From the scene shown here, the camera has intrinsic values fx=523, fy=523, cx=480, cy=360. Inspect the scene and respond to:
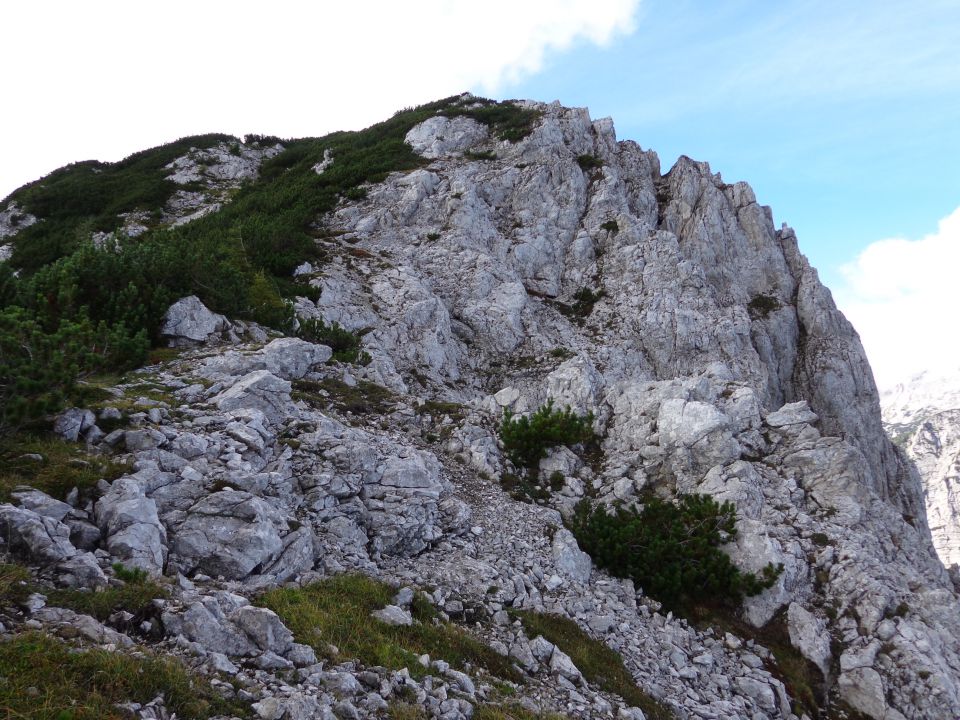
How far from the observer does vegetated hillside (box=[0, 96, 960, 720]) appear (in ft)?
22.9

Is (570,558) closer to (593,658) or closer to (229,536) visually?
(593,658)

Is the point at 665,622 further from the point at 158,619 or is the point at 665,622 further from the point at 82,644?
the point at 82,644

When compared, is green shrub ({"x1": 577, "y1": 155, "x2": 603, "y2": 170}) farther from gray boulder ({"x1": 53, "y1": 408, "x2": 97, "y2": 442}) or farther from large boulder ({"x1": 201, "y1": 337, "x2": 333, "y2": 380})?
gray boulder ({"x1": 53, "y1": 408, "x2": 97, "y2": 442})

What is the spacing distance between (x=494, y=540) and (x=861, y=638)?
921cm

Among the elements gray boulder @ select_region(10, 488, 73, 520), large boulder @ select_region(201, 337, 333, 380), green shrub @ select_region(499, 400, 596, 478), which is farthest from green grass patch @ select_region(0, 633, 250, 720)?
green shrub @ select_region(499, 400, 596, 478)

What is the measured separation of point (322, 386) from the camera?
57.5ft

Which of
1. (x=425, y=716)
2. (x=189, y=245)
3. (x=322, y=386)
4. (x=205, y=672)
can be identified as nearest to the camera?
(x=205, y=672)

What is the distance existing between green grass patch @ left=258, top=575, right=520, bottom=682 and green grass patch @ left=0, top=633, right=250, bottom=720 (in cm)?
176

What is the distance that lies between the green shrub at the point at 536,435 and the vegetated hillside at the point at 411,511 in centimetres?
12

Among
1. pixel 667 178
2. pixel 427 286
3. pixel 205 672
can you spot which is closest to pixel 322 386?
pixel 205 672

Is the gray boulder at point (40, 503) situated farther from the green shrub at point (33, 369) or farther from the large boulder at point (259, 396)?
the large boulder at point (259, 396)

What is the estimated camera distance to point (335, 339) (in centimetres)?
2247

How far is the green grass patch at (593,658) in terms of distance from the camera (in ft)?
31.2

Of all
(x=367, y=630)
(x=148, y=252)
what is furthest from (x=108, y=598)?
(x=148, y=252)
